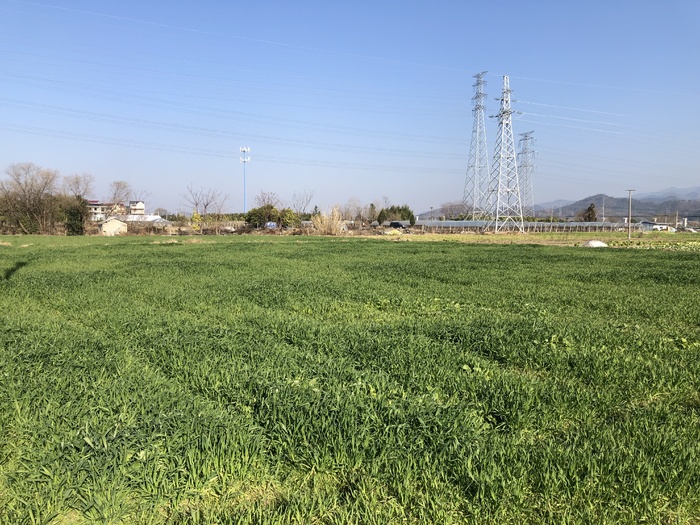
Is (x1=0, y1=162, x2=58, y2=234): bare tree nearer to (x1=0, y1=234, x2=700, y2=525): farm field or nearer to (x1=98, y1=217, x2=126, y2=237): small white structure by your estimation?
(x1=98, y1=217, x2=126, y2=237): small white structure

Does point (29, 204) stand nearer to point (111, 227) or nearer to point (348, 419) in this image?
point (111, 227)

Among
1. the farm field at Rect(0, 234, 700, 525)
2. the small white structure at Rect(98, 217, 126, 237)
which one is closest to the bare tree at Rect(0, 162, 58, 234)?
the small white structure at Rect(98, 217, 126, 237)

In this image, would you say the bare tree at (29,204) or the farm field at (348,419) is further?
the bare tree at (29,204)

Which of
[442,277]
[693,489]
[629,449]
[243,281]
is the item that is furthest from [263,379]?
[442,277]

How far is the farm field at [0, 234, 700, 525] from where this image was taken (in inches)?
113

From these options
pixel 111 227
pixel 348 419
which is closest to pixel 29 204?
pixel 111 227

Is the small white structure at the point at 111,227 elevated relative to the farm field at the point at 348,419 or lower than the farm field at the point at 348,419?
elevated

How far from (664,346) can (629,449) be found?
3.79 meters

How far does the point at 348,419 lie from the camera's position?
3.71 m

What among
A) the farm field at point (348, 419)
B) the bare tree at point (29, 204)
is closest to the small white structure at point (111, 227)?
the bare tree at point (29, 204)

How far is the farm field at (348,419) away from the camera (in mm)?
2861

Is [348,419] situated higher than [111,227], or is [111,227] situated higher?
[111,227]

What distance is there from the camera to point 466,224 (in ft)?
310

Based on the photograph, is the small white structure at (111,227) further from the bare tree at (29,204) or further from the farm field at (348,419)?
the farm field at (348,419)
